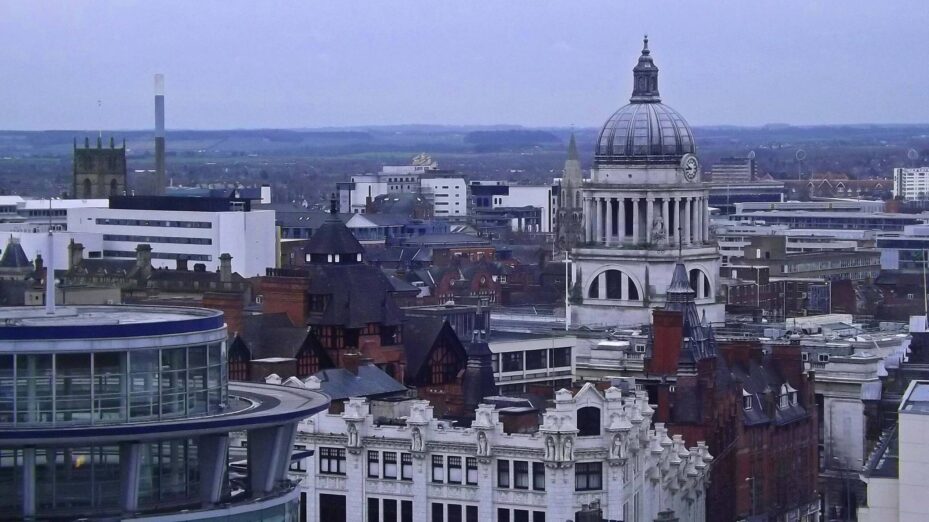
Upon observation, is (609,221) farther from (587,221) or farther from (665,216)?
(665,216)

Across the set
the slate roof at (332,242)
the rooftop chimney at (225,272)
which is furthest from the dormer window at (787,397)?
the rooftop chimney at (225,272)

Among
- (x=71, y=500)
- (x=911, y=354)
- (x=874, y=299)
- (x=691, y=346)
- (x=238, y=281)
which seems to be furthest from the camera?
(x=874, y=299)

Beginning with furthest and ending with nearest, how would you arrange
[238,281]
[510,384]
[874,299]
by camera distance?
[874,299], [238,281], [510,384]

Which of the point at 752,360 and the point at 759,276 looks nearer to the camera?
the point at 752,360

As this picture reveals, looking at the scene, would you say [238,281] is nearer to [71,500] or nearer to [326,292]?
[326,292]

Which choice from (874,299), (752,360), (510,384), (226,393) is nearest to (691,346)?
(752,360)

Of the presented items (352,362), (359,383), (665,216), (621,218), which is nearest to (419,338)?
(352,362)

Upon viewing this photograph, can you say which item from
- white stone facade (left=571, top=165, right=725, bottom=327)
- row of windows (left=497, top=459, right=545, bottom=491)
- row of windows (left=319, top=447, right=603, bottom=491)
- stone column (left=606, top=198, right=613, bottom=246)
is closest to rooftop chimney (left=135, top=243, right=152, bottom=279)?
white stone facade (left=571, top=165, right=725, bottom=327)
